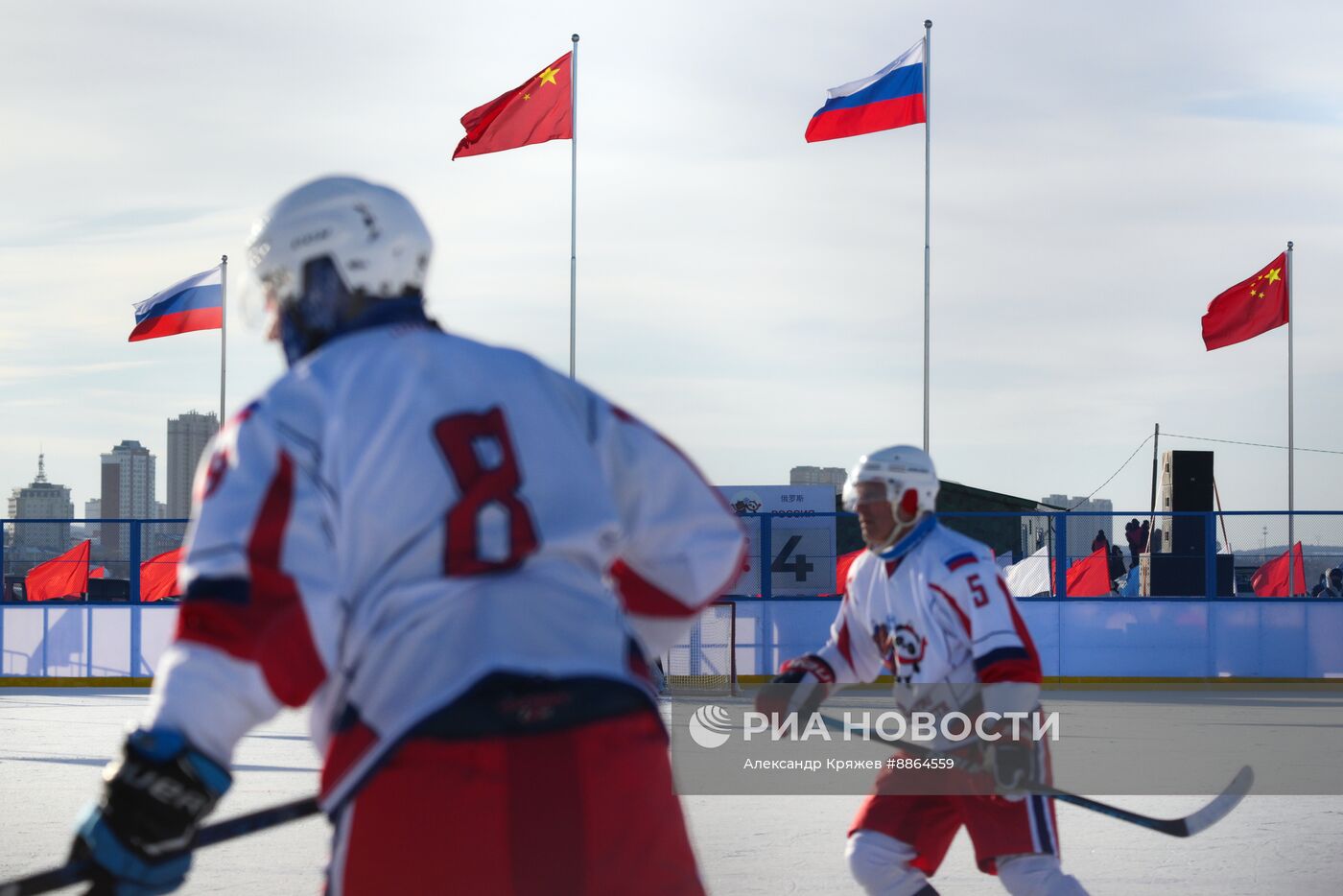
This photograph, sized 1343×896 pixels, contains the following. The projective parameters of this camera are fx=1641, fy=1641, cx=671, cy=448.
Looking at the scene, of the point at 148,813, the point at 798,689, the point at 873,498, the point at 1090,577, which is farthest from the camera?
the point at 1090,577

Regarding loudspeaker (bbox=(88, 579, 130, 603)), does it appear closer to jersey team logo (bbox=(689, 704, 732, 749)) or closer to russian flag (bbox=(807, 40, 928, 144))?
jersey team logo (bbox=(689, 704, 732, 749))

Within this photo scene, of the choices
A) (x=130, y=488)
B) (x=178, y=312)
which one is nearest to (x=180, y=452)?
(x=130, y=488)

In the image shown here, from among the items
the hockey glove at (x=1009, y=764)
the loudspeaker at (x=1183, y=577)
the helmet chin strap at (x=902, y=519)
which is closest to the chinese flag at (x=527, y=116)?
the loudspeaker at (x=1183, y=577)

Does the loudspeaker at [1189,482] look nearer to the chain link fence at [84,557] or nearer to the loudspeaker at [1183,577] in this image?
the loudspeaker at [1183,577]

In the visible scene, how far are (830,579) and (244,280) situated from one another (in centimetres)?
1347

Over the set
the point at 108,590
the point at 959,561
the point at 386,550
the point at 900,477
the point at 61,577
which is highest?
the point at 900,477

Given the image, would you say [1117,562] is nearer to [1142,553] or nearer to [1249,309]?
[1142,553]

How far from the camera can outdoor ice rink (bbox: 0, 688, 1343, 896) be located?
17.4ft

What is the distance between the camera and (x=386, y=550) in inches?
66.4

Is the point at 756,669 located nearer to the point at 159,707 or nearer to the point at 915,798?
the point at 915,798

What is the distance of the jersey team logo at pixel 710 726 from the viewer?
1009 cm

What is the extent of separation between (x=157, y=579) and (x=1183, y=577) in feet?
31.7

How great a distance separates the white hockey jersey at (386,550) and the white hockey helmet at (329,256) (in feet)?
0.32

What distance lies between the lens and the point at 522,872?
1.69m
